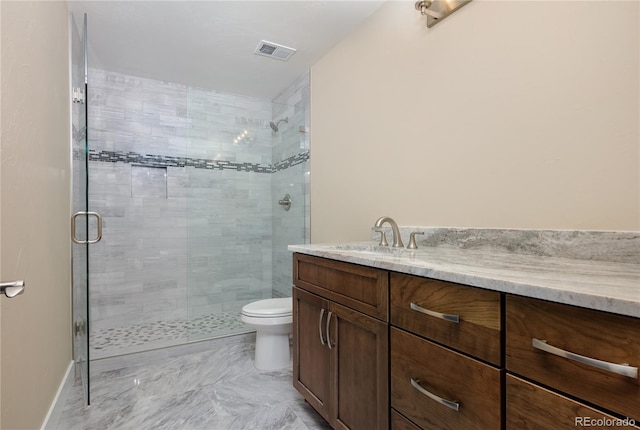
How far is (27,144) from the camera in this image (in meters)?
1.19

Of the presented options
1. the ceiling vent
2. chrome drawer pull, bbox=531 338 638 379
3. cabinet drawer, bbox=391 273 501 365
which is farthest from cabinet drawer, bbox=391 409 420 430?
the ceiling vent

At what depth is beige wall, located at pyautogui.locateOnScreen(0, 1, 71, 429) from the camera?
1.02 metres

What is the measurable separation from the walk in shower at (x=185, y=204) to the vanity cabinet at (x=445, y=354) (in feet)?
5.60

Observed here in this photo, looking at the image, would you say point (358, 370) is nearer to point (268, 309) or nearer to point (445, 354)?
point (445, 354)

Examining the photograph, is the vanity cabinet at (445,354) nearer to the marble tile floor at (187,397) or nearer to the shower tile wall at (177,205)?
the marble tile floor at (187,397)

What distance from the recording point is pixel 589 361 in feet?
1.87

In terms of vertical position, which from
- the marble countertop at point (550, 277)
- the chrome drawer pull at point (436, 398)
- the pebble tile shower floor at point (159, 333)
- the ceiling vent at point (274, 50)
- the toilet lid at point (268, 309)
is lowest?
the pebble tile shower floor at point (159, 333)

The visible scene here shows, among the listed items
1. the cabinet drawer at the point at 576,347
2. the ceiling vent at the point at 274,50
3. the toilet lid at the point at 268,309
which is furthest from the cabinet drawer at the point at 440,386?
the ceiling vent at the point at 274,50

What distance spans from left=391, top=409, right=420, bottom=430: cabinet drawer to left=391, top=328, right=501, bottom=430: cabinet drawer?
0.06 ft

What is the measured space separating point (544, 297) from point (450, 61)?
123 centimetres

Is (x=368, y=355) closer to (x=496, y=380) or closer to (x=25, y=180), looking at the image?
(x=496, y=380)

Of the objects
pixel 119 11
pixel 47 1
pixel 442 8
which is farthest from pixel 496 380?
pixel 119 11

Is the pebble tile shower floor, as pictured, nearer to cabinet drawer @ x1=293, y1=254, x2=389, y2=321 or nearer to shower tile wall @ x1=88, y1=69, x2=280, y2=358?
shower tile wall @ x1=88, y1=69, x2=280, y2=358

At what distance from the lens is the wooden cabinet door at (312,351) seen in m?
1.42
